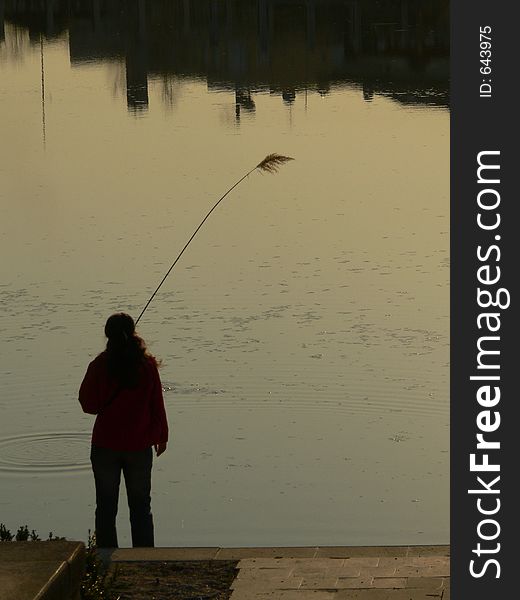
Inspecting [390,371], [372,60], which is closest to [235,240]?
[390,371]

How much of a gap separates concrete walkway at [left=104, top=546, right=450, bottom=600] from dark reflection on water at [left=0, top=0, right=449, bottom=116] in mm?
20271

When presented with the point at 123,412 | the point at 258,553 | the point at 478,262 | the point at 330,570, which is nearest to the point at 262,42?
the point at 123,412

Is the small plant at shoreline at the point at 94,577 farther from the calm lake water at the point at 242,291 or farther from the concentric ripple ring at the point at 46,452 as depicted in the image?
the concentric ripple ring at the point at 46,452

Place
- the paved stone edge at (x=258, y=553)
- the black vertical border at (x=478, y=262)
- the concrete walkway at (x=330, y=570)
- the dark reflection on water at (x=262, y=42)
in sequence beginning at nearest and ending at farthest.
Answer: the black vertical border at (x=478, y=262) → the concrete walkway at (x=330, y=570) → the paved stone edge at (x=258, y=553) → the dark reflection on water at (x=262, y=42)

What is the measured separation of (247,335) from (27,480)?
4098 mm

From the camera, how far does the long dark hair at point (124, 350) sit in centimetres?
965

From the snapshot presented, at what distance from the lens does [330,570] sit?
900 centimetres

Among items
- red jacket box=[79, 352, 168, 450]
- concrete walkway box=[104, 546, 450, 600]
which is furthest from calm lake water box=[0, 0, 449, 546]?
concrete walkway box=[104, 546, 450, 600]

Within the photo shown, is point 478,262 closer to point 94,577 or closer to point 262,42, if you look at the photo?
point 94,577

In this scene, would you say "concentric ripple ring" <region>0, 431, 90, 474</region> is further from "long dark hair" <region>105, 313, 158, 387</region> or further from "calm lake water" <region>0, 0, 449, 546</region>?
"long dark hair" <region>105, 313, 158, 387</region>

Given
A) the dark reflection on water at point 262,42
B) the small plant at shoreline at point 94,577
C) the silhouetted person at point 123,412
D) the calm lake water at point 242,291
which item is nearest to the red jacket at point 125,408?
the silhouetted person at point 123,412

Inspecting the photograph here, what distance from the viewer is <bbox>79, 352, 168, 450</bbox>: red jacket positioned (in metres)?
9.76

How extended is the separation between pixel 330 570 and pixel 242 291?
27.3 feet

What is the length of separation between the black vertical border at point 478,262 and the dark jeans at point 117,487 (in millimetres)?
3291
